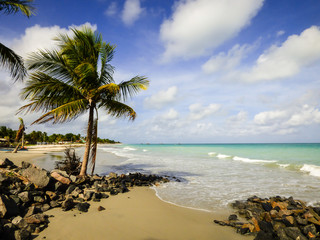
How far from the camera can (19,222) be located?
4.11m

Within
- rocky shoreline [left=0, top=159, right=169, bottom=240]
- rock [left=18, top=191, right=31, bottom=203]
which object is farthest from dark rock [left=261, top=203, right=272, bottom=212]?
rock [left=18, top=191, right=31, bottom=203]

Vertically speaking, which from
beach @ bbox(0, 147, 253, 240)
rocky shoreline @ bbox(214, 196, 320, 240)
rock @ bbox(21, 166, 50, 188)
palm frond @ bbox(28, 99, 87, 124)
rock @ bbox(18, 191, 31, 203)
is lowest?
beach @ bbox(0, 147, 253, 240)

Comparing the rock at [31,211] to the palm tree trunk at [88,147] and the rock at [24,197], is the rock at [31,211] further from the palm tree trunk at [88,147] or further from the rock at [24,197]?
the palm tree trunk at [88,147]

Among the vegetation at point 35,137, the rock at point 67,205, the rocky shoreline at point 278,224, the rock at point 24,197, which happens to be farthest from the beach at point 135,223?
the vegetation at point 35,137

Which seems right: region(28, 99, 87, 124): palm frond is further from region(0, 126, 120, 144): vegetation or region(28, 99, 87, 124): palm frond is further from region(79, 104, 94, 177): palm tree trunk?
region(0, 126, 120, 144): vegetation

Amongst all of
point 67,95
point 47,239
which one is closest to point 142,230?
point 47,239

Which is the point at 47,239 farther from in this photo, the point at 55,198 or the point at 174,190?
the point at 174,190

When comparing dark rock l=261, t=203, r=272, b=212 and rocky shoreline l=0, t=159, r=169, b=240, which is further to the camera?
dark rock l=261, t=203, r=272, b=212

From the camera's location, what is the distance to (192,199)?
7465 millimetres

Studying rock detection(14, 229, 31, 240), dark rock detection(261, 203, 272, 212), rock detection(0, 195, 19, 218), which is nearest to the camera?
rock detection(14, 229, 31, 240)

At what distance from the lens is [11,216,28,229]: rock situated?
4049mm

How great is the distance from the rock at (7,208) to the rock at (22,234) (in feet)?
2.59

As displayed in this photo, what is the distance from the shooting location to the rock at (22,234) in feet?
12.1

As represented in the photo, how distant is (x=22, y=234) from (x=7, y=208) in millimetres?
1038
